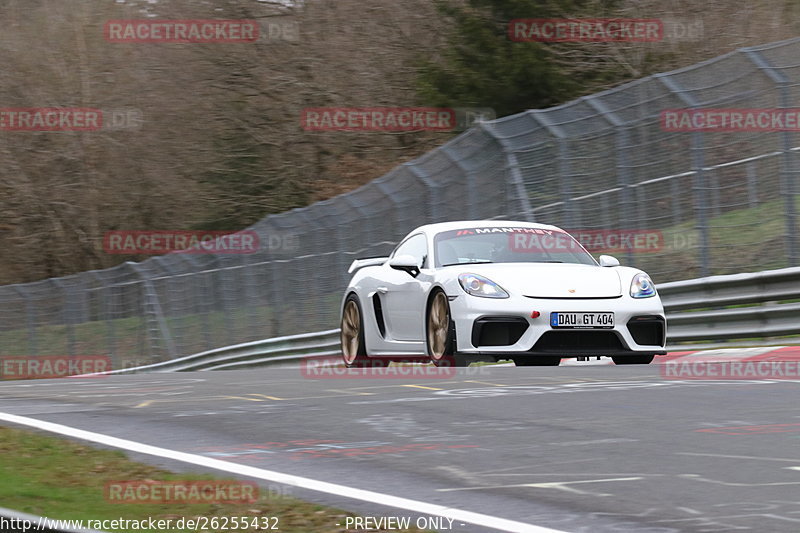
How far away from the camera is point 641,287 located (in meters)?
11.1

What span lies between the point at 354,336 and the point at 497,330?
2851mm

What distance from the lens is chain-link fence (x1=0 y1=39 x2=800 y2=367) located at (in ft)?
A: 45.3

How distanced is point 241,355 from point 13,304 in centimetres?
1502

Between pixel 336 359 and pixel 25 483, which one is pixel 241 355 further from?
pixel 25 483

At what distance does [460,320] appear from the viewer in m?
10.7

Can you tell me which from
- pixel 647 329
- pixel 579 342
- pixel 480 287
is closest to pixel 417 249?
pixel 480 287

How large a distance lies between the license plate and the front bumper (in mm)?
34

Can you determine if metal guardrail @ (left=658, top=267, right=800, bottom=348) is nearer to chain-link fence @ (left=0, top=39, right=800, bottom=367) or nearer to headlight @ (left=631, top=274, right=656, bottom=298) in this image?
chain-link fence @ (left=0, top=39, right=800, bottom=367)

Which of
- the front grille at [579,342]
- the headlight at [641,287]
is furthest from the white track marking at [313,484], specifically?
the headlight at [641,287]

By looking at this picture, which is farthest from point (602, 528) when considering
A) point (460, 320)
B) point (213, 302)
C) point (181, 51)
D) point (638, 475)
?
point (181, 51)

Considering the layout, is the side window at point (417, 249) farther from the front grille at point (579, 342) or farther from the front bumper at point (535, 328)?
the front grille at point (579, 342)

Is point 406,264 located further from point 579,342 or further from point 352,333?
point 352,333

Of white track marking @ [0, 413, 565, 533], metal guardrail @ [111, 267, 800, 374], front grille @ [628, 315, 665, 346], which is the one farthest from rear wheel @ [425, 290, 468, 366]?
white track marking @ [0, 413, 565, 533]

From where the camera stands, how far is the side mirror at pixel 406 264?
11.6 metres
